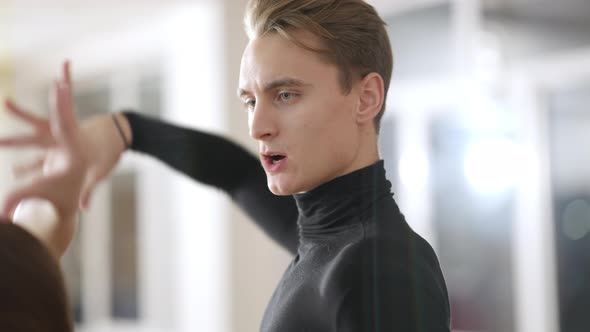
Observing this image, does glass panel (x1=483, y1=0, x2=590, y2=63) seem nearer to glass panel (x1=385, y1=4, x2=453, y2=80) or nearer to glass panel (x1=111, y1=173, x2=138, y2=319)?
glass panel (x1=385, y1=4, x2=453, y2=80)

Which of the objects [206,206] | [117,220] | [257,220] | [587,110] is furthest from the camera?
[117,220]

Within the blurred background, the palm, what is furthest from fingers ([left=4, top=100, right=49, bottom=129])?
the blurred background

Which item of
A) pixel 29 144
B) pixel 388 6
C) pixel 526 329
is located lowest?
pixel 526 329

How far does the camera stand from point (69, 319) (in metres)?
0.41

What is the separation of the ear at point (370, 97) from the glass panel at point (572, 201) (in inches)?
89.1

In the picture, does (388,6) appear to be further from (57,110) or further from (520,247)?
(57,110)

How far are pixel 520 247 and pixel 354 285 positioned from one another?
240cm

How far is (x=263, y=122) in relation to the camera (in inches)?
20.2

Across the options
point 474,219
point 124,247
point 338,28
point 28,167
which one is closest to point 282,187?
point 338,28

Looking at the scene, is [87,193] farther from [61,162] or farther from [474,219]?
[474,219]

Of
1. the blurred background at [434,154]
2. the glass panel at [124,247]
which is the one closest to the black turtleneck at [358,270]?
the blurred background at [434,154]

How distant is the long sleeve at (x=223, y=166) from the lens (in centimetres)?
78

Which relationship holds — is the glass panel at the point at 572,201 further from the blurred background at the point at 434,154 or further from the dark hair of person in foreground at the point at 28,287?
the dark hair of person in foreground at the point at 28,287

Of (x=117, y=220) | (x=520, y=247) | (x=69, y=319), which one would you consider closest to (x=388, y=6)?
(x=520, y=247)
